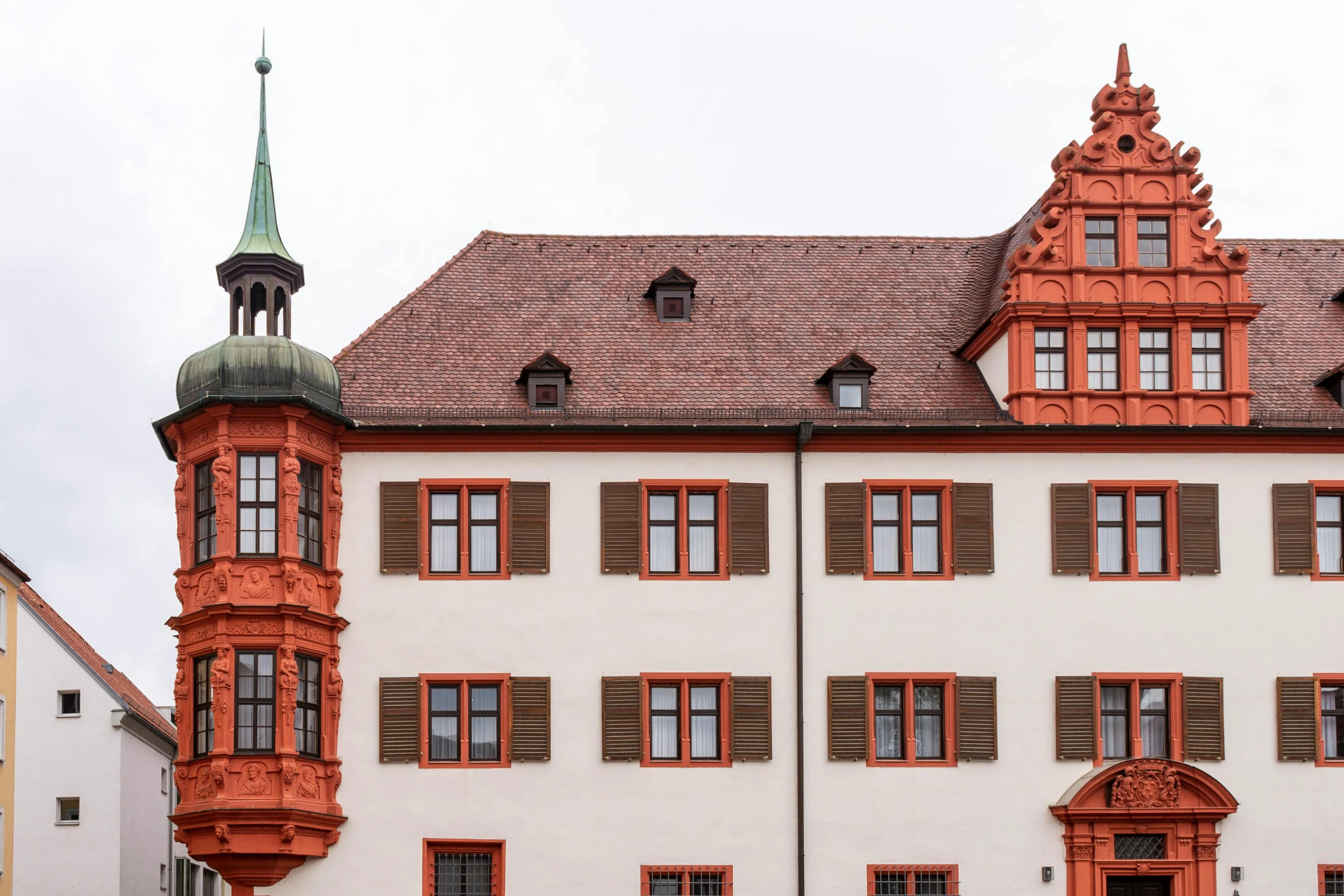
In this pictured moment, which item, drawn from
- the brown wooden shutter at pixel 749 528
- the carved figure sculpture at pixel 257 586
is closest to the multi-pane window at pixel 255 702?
the carved figure sculpture at pixel 257 586

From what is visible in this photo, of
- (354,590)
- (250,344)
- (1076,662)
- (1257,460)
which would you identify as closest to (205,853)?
(354,590)

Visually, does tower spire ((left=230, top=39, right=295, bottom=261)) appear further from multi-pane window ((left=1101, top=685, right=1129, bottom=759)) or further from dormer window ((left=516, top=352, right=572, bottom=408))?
multi-pane window ((left=1101, top=685, right=1129, bottom=759))

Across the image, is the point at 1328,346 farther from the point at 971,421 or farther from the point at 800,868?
the point at 800,868

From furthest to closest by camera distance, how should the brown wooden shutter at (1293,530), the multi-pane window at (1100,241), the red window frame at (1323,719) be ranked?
the multi-pane window at (1100,241), the brown wooden shutter at (1293,530), the red window frame at (1323,719)

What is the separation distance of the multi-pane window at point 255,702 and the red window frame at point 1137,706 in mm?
13299

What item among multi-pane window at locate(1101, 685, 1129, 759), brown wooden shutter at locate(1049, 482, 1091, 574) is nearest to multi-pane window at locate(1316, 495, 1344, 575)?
brown wooden shutter at locate(1049, 482, 1091, 574)

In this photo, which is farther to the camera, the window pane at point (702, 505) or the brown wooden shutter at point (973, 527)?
the window pane at point (702, 505)

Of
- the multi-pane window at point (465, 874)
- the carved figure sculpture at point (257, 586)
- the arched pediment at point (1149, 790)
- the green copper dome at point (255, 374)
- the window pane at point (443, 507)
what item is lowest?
the multi-pane window at point (465, 874)

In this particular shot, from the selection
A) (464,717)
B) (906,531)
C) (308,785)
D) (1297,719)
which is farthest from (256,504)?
(1297,719)

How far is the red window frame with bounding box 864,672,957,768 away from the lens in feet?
106

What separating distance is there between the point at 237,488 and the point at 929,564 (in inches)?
450

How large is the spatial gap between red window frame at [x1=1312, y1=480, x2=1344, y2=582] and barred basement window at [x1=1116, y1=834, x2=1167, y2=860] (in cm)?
512

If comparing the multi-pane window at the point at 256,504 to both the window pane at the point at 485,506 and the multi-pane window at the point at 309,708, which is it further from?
the window pane at the point at 485,506

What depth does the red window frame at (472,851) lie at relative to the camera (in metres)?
31.6
